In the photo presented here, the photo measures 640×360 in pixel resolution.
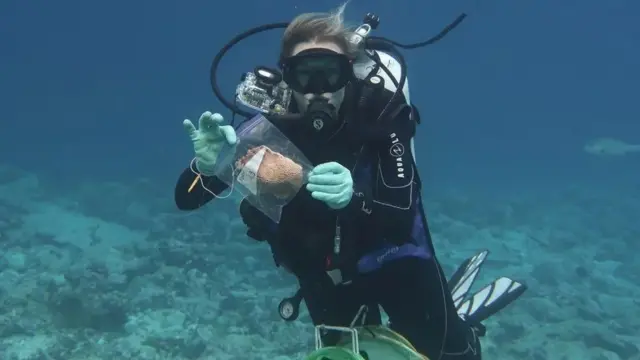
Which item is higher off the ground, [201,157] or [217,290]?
[217,290]

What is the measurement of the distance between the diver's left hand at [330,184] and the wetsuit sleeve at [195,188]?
3.53 ft

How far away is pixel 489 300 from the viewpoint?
5230 millimetres

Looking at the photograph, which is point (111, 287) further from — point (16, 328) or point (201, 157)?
point (201, 157)

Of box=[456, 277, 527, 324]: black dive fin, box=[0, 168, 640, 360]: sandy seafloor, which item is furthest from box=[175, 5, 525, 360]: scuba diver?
box=[0, 168, 640, 360]: sandy seafloor

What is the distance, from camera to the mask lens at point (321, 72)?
3.31m

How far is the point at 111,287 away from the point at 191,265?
169 cm

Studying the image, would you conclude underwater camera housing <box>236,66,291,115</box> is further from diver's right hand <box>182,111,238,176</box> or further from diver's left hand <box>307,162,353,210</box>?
diver's left hand <box>307,162,353,210</box>

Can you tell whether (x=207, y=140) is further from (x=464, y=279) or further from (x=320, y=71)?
(x=464, y=279)

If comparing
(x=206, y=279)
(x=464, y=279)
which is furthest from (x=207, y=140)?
(x=206, y=279)

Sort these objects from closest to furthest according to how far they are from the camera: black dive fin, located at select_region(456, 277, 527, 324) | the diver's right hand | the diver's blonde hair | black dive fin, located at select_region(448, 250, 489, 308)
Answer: the diver's right hand, the diver's blonde hair, black dive fin, located at select_region(456, 277, 527, 324), black dive fin, located at select_region(448, 250, 489, 308)

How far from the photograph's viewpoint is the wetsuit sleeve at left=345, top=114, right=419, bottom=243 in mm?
3340

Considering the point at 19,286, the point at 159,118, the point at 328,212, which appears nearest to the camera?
the point at 328,212

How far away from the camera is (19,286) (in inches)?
446

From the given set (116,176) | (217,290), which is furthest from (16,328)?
(116,176)
